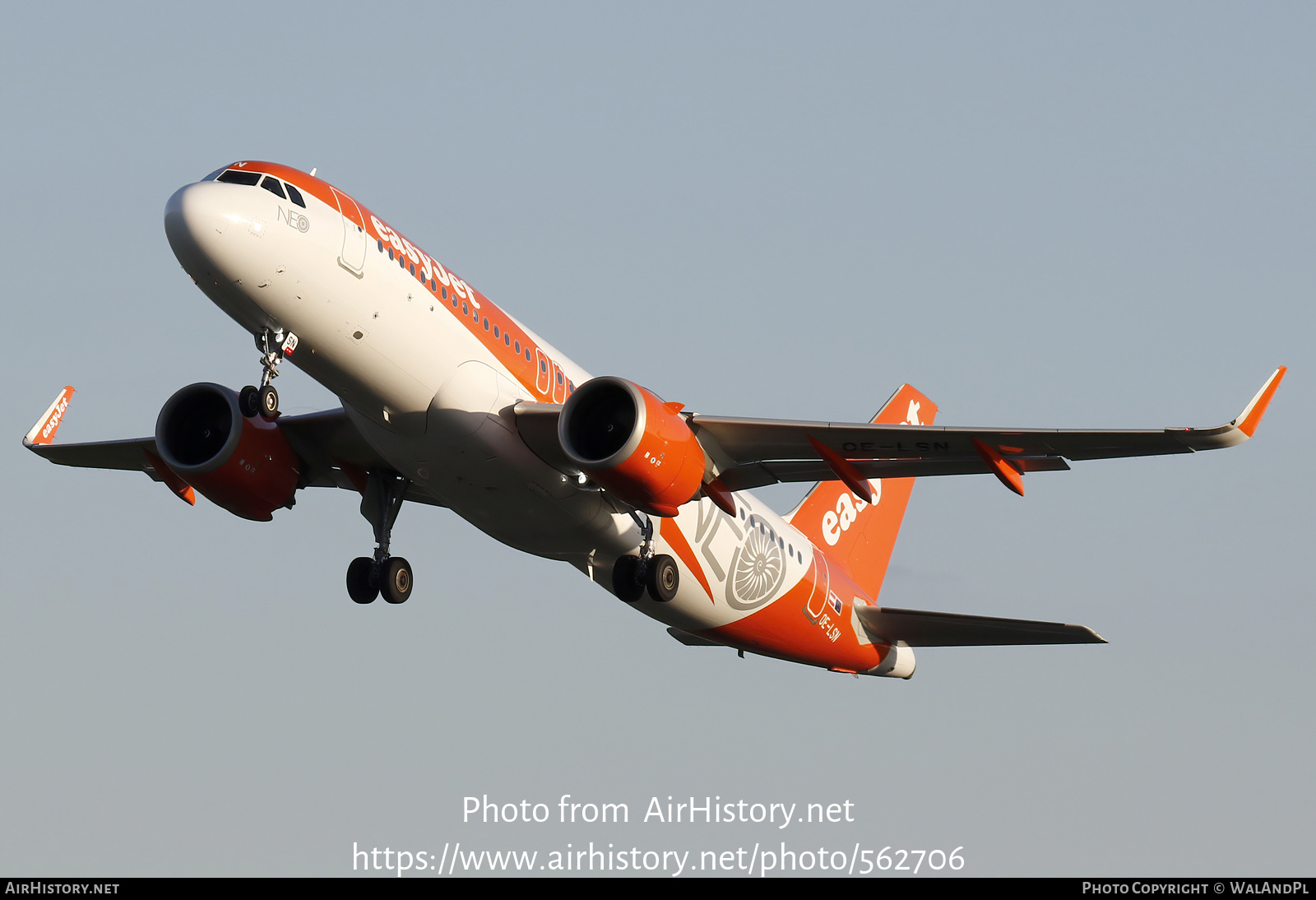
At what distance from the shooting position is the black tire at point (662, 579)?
27.7 m

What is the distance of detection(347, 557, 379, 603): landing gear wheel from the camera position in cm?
2923

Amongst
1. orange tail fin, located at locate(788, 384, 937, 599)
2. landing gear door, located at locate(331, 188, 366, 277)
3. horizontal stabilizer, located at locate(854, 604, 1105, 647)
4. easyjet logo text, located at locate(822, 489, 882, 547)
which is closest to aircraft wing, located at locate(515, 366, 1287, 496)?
landing gear door, located at locate(331, 188, 366, 277)

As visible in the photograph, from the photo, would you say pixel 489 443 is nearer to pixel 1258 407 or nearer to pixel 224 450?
pixel 224 450

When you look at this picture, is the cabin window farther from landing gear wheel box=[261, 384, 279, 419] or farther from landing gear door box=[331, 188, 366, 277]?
landing gear wheel box=[261, 384, 279, 419]

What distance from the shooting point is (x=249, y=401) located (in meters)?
23.1

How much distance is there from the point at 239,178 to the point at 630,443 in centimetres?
730

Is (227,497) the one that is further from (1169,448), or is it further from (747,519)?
(1169,448)

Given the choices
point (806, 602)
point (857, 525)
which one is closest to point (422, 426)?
point (806, 602)

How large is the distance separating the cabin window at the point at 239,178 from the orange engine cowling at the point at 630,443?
5.97 meters

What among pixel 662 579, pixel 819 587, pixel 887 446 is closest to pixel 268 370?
pixel 662 579

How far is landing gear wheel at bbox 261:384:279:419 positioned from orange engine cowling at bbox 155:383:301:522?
5308 millimetres

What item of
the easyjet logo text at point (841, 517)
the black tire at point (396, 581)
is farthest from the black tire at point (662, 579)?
the easyjet logo text at point (841, 517)

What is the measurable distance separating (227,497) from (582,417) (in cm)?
785

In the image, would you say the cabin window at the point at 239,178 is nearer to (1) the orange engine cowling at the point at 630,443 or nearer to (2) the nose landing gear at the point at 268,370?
(2) the nose landing gear at the point at 268,370
